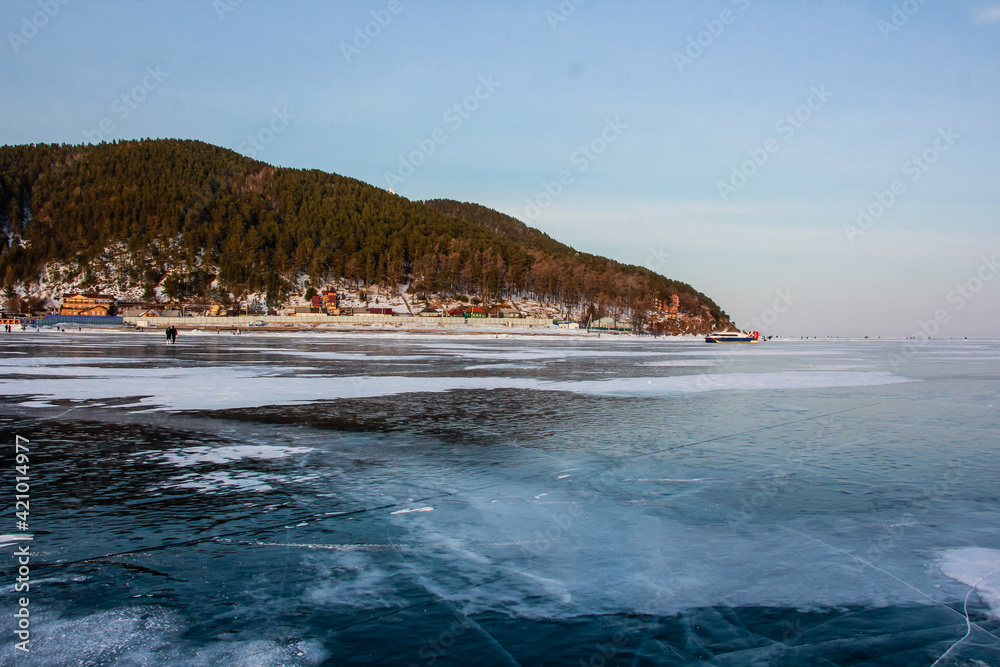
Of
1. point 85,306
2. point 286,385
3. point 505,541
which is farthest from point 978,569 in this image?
point 85,306

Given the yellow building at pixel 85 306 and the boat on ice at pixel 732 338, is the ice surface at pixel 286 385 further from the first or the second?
the yellow building at pixel 85 306

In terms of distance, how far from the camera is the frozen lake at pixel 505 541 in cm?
469

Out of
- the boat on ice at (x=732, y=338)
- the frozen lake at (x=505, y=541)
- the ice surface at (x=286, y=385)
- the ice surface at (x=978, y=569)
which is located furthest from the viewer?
the boat on ice at (x=732, y=338)

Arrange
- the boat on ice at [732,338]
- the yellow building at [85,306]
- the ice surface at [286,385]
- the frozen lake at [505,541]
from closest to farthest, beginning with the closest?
the frozen lake at [505,541] → the ice surface at [286,385] → the boat on ice at [732,338] → the yellow building at [85,306]

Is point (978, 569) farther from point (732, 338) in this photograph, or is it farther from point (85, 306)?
point (85, 306)

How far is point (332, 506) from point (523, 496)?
234cm

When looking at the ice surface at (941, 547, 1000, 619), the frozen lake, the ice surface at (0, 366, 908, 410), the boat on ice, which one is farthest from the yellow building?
the ice surface at (941, 547, 1000, 619)

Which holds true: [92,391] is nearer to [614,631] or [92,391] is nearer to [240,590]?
[240,590]

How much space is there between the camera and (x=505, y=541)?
6.83m

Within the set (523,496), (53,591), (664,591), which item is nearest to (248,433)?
(523,496)

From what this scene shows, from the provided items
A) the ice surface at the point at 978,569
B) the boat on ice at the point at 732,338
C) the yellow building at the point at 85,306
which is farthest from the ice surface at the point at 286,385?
the yellow building at the point at 85,306

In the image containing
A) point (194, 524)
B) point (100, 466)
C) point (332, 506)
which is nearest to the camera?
point (194, 524)

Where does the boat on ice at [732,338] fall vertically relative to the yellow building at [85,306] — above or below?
above

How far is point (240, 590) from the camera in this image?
212 inches
